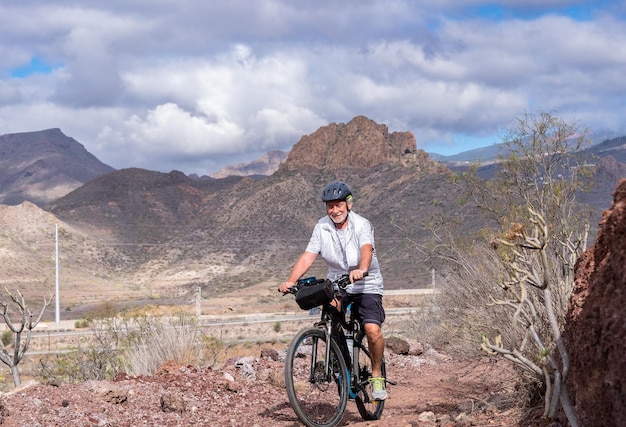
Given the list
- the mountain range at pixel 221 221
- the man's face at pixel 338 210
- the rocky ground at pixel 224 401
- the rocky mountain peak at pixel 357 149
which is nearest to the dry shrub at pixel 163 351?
the rocky ground at pixel 224 401

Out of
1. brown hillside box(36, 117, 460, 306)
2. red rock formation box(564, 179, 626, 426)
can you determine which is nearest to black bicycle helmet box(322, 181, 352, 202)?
red rock formation box(564, 179, 626, 426)

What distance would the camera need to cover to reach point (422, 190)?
71875mm

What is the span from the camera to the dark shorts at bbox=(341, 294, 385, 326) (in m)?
6.34

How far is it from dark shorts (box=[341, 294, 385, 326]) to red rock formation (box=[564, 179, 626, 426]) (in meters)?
2.17

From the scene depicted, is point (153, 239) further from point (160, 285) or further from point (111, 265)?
point (160, 285)

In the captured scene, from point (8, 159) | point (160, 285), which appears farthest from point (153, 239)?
point (8, 159)

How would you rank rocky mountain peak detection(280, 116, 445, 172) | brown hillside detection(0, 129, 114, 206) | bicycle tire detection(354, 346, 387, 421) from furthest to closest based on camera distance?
brown hillside detection(0, 129, 114, 206), rocky mountain peak detection(280, 116, 445, 172), bicycle tire detection(354, 346, 387, 421)

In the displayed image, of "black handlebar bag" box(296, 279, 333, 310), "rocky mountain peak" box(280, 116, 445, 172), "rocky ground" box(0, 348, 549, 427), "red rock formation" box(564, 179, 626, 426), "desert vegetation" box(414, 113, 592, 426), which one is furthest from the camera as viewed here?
"rocky mountain peak" box(280, 116, 445, 172)

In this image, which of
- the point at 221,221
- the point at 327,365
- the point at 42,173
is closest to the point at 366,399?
the point at 327,365

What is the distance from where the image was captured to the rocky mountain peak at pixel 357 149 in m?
86.5

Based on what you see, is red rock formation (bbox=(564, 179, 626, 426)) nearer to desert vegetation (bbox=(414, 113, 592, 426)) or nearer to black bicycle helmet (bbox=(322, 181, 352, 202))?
desert vegetation (bbox=(414, 113, 592, 426))

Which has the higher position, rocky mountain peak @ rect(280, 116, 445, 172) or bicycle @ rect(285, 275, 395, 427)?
rocky mountain peak @ rect(280, 116, 445, 172)

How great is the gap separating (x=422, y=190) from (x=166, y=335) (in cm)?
6277

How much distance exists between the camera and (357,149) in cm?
8744
